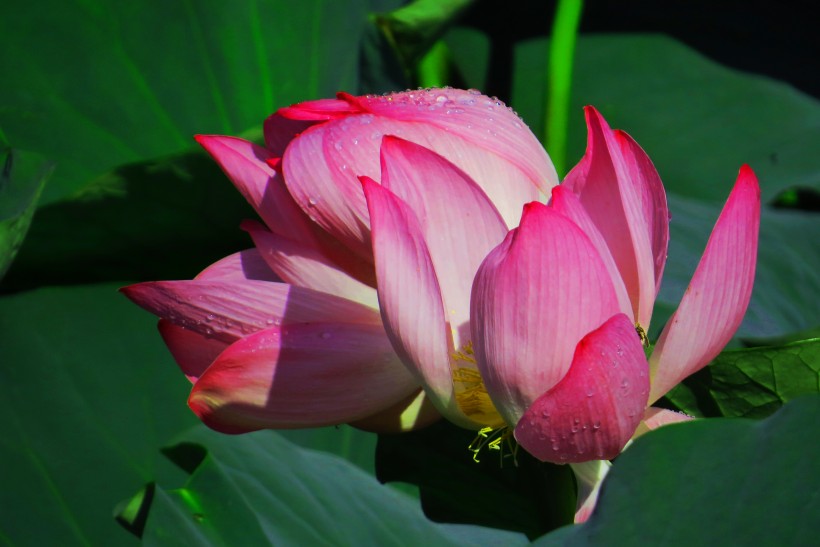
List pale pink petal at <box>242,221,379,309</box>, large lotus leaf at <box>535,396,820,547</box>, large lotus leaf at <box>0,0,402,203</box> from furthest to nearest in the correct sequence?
large lotus leaf at <box>0,0,402,203</box> → pale pink petal at <box>242,221,379,309</box> → large lotus leaf at <box>535,396,820,547</box>

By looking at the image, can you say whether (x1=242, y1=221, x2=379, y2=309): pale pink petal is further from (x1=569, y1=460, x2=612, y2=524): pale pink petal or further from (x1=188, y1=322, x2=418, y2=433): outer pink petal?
(x1=569, y1=460, x2=612, y2=524): pale pink petal

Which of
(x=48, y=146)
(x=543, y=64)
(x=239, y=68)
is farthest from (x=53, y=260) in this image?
(x=543, y=64)

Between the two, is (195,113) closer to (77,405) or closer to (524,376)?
(77,405)

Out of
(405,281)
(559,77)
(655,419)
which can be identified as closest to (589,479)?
(655,419)

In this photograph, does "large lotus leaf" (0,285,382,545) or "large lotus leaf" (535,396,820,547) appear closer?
"large lotus leaf" (535,396,820,547)

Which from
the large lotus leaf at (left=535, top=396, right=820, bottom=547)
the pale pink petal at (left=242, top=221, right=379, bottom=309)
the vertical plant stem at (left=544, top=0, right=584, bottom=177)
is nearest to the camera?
the large lotus leaf at (left=535, top=396, right=820, bottom=547)

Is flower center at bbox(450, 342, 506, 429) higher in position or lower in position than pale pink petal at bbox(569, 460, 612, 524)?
higher

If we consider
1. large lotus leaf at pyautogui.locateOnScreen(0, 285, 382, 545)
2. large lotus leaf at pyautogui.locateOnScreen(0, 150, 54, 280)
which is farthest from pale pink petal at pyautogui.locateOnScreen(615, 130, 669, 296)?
large lotus leaf at pyautogui.locateOnScreen(0, 150, 54, 280)
